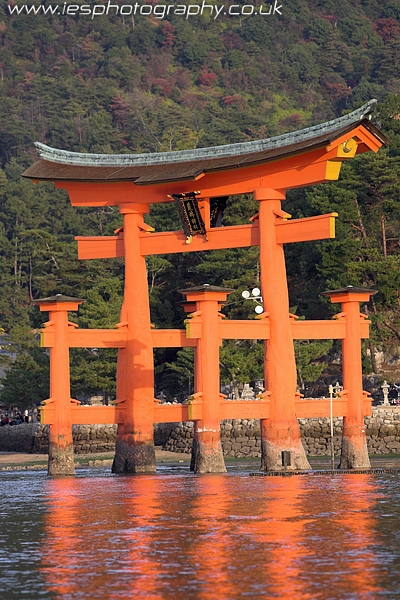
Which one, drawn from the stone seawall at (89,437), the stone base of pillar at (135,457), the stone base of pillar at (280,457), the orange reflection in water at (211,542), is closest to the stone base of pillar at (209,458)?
the stone base of pillar at (280,457)

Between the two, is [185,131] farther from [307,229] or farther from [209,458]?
[209,458]

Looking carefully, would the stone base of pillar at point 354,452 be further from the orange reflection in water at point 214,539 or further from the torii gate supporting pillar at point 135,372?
the torii gate supporting pillar at point 135,372

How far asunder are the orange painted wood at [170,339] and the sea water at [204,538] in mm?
4438

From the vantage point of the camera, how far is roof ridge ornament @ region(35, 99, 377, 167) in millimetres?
41625

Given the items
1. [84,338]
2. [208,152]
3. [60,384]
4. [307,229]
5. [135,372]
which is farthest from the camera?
[208,152]

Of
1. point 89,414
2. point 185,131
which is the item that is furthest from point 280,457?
point 185,131

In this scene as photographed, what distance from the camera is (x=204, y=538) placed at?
92.4ft

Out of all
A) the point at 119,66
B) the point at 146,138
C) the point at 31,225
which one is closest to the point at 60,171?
the point at 31,225

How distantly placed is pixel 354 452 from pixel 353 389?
6.53 feet

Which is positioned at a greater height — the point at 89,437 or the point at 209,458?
the point at 89,437

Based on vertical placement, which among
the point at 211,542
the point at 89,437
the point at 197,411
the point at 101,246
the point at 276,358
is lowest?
the point at 211,542

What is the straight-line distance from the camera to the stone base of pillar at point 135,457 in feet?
144

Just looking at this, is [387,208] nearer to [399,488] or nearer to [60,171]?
[60,171]

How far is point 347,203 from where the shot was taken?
64.4 m
